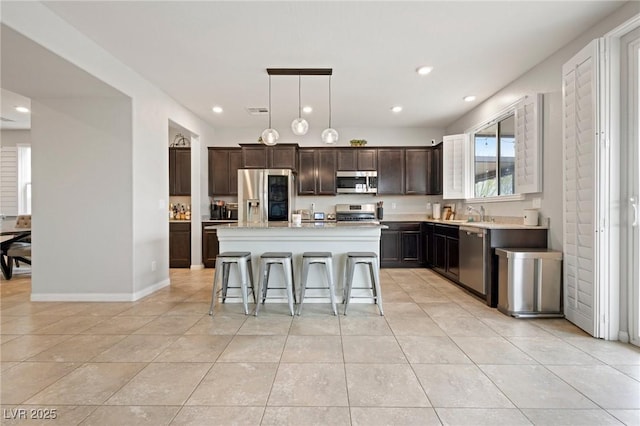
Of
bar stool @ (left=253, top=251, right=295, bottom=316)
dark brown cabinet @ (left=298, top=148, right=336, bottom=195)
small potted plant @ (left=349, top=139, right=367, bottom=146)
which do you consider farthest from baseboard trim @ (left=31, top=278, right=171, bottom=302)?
small potted plant @ (left=349, top=139, right=367, bottom=146)

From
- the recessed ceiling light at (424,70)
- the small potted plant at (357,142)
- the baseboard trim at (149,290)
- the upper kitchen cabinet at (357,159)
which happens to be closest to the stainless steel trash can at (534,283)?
the recessed ceiling light at (424,70)

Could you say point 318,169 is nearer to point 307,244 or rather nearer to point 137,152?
point 307,244

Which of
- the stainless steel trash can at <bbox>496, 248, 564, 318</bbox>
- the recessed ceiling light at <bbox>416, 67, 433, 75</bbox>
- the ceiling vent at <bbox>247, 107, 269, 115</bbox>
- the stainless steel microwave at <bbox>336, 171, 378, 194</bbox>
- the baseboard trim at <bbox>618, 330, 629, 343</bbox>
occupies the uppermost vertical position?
the ceiling vent at <bbox>247, 107, 269, 115</bbox>

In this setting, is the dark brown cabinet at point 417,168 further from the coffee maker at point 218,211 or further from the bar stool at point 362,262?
the coffee maker at point 218,211

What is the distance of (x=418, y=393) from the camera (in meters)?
1.90

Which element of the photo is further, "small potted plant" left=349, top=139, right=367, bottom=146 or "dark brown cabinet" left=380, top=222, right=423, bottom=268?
"small potted plant" left=349, top=139, right=367, bottom=146

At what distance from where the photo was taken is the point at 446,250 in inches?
196

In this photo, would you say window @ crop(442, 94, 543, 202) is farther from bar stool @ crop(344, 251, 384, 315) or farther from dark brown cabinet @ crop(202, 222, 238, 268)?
dark brown cabinet @ crop(202, 222, 238, 268)

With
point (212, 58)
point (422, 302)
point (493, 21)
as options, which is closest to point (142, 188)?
point (212, 58)

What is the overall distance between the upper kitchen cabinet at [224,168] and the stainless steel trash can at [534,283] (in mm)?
4796

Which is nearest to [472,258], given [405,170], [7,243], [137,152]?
[405,170]

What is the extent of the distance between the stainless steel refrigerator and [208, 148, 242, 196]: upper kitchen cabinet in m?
0.46

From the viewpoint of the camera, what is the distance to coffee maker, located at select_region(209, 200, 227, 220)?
6.23 meters

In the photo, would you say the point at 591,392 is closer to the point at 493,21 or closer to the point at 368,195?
the point at 493,21
